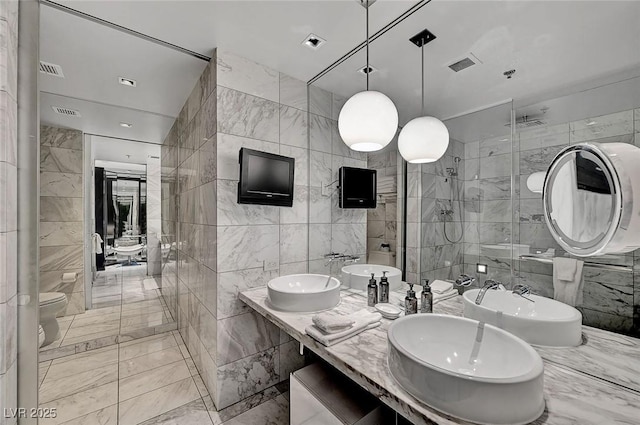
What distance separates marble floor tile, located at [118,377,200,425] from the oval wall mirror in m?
2.50

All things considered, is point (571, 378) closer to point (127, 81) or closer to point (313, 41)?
point (313, 41)

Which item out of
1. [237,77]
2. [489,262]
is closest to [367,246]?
[489,262]


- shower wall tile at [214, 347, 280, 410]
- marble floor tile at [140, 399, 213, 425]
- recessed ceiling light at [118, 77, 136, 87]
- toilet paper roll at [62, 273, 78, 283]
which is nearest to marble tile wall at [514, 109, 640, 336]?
shower wall tile at [214, 347, 280, 410]

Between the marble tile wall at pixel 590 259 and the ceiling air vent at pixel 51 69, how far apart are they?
307 cm

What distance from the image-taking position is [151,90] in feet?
7.79

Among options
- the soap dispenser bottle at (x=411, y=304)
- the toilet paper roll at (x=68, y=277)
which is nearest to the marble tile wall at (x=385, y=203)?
the soap dispenser bottle at (x=411, y=304)

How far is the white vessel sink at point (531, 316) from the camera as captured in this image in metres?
1.05

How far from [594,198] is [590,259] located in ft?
0.78

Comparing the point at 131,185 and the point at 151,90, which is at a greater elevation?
the point at 151,90

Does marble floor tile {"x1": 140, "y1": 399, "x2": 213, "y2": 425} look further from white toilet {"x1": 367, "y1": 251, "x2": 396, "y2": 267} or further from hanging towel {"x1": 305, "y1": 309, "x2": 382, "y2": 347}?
white toilet {"x1": 367, "y1": 251, "x2": 396, "y2": 267}

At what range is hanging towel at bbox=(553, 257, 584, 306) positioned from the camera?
1050 millimetres

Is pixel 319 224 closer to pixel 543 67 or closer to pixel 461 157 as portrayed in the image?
pixel 461 157

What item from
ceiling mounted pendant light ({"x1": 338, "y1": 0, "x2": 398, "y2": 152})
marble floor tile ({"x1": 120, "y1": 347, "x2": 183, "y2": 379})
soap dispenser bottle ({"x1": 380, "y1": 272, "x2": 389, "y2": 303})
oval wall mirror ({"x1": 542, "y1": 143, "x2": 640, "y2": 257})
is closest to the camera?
oval wall mirror ({"x1": 542, "y1": 143, "x2": 640, "y2": 257})

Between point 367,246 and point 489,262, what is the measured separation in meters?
0.77
